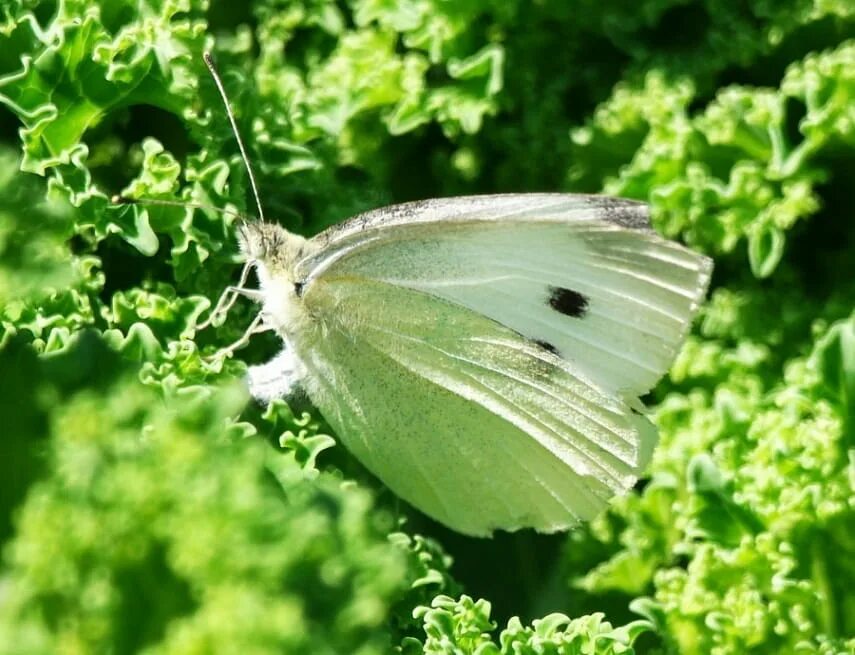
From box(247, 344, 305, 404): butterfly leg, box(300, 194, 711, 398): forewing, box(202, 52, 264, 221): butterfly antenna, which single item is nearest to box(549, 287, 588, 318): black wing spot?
box(300, 194, 711, 398): forewing

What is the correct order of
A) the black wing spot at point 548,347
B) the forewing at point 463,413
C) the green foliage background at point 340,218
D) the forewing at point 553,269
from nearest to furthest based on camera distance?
the green foliage background at point 340,218
the forewing at point 553,269
the forewing at point 463,413
the black wing spot at point 548,347

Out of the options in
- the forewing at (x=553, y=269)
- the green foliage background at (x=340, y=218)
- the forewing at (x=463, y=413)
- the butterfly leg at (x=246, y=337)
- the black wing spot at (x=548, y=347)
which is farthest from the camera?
the black wing spot at (x=548, y=347)

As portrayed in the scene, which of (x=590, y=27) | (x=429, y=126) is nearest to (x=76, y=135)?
(x=429, y=126)

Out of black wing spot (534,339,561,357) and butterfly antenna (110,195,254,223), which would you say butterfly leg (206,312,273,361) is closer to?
butterfly antenna (110,195,254,223)

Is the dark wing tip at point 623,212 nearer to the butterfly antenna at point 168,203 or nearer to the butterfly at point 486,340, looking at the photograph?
the butterfly at point 486,340

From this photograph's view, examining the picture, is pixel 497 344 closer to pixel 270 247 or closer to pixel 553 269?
pixel 553 269

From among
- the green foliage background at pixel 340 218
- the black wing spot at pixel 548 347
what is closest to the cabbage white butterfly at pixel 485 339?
the black wing spot at pixel 548 347

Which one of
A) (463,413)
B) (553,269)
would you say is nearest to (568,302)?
(553,269)
